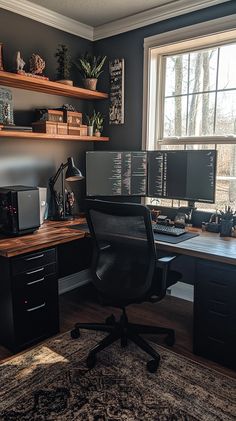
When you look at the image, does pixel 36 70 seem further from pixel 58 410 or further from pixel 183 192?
pixel 58 410

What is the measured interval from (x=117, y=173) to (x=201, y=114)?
85 centimetres

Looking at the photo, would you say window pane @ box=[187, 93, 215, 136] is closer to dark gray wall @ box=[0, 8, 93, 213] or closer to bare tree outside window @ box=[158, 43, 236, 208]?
bare tree outside window @ box=[158, 43, 236, 208]

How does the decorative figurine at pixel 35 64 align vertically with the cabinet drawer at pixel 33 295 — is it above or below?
above

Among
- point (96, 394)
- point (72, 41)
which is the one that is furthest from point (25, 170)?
point (96, 394)

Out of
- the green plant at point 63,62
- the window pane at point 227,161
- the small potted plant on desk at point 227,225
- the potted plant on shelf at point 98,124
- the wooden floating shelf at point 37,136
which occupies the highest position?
the green plant at point 63,62

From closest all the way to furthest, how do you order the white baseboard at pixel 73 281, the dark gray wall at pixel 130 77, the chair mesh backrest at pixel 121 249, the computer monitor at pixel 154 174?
the chair mesh backrest at pixel 121 249 → the computer monitor at pixel 154 174 → the dark gray wall at pixel 130 77 → the white baseboard at pixel 73 281

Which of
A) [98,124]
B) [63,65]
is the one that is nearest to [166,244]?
[98,124]

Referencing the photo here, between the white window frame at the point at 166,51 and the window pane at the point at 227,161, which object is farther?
the window pane at the point at 227,161

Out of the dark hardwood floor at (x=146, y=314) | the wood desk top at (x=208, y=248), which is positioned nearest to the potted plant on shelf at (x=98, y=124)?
the wood desk top at (x=208, y=248)

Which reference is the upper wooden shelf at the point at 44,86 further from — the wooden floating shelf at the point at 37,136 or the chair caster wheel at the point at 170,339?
the chair caster wheel at the point at 170,339

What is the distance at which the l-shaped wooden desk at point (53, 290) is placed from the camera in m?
2.05

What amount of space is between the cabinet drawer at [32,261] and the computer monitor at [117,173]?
0.82 metres

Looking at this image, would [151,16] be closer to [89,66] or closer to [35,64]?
[89,66]

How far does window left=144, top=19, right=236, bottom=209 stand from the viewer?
8.77 ft
